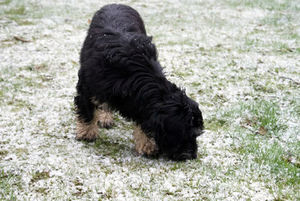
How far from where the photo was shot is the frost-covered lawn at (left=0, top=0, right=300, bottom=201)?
382 cm

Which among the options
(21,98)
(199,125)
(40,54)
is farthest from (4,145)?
(40,54)

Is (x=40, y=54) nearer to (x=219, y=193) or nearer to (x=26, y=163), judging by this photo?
(x=26, y=163)

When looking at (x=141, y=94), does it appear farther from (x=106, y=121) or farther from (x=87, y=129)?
(x=106, y=121)

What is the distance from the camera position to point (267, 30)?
10359 mm

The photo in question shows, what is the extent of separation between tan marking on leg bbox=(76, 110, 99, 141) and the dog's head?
1.11 metres

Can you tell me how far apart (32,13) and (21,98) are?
666cm

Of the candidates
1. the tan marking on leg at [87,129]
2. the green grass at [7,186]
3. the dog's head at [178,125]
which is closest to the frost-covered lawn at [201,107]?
the green grass at [7,186]

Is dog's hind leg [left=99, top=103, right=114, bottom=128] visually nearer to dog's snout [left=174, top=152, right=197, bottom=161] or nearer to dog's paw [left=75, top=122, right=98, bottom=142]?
dog's paw [left=75, top=122, right=98, bottom=142]

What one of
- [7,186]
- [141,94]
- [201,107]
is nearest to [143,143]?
[141,94]

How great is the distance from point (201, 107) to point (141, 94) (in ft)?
7.25

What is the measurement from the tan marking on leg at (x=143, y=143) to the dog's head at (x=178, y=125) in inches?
5.4

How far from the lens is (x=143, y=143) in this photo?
431 centimetres

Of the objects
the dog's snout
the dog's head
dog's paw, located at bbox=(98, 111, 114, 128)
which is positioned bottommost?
dog's paw, located at bbox=(98, 111, 114, 128)

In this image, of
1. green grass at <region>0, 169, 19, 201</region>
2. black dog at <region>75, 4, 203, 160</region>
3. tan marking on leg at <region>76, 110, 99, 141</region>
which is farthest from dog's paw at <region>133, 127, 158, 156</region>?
green grass at <region>0, 169, 19, 201</region>
